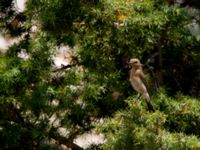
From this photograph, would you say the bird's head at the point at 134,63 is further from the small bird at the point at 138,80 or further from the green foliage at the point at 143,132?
the green foliage at the point at 143,132

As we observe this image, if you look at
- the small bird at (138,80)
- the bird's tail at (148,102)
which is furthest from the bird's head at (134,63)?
the bird's tail at (148,102)

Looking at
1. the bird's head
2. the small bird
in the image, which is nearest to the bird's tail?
the small bird

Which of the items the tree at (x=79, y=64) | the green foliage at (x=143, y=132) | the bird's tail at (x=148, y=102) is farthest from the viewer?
the tree at (x=79, y=64)

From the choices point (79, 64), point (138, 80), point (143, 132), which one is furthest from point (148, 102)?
point (79, 64)

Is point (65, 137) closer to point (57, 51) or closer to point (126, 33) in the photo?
point (57, 51)

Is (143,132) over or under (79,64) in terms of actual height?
under

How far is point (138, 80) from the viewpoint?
9.17 ft

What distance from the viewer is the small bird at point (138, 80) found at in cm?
277

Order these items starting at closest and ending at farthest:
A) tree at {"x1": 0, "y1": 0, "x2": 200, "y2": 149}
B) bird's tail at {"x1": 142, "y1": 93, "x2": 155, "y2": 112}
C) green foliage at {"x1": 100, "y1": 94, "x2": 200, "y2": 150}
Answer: green foliage at {"x1": 100, "y1": 94, "x2": 200, "y2": 150}, bird's tail at {"x1": 142, "y1": 93, "x2": 155, "y2": 112}, tree at {"x1": 0, "y1": 0, "x2": 200, "y2": 149}

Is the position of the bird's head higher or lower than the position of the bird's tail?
higher

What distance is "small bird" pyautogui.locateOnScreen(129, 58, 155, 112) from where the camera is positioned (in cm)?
277

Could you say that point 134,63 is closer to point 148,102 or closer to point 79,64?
point 148,102

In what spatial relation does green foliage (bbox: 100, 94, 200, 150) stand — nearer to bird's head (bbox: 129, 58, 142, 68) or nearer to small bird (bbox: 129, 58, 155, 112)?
small bird (bbox: 129, 58, 155, 112)

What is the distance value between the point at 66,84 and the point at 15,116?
0.38 m
